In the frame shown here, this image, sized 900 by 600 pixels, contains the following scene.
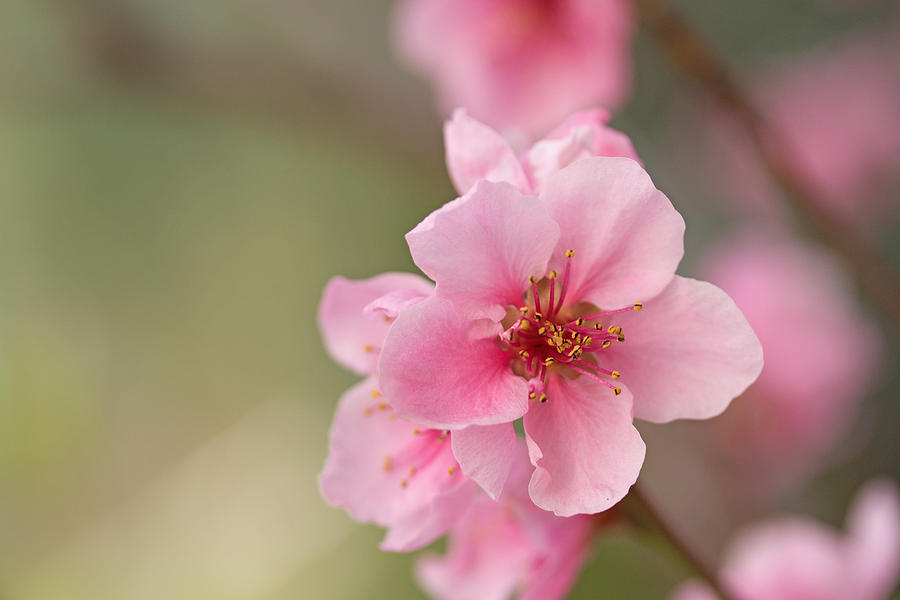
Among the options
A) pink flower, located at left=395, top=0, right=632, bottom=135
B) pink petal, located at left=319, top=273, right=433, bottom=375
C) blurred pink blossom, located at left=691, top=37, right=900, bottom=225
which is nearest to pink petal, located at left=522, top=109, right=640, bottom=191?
pink petal, located at left=319, top=273, right=433, bottom=375

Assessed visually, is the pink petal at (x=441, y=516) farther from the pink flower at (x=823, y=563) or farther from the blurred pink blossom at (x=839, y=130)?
the blurred pink blossom at (x=839, y=130)

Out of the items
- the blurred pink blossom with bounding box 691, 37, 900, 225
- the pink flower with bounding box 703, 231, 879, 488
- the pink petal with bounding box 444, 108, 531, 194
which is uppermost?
the pink petal with bounding box 444, 108, 531, 194

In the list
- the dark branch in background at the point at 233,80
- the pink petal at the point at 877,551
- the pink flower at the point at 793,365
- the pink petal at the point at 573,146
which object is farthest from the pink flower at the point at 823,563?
the dark branch in background at the point at 233,80

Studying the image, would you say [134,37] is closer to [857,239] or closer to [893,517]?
[857,239]

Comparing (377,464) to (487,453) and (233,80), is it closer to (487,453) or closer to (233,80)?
(487,453)

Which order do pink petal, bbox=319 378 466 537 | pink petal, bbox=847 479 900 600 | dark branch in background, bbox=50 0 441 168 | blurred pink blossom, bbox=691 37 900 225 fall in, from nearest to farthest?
pink petal, bbox=319 378 466 537, pink petal, bbox=847 479 900 600, dark branch in background, bbox=50 0 441 168, blurred pink blossom, bbox=691 37 900 225

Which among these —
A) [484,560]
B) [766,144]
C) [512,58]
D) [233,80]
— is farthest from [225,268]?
[484,560]

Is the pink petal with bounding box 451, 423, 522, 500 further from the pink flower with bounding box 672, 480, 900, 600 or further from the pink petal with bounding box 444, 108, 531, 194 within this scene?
the pink flower with bounding box 672, 480, 900, 600
